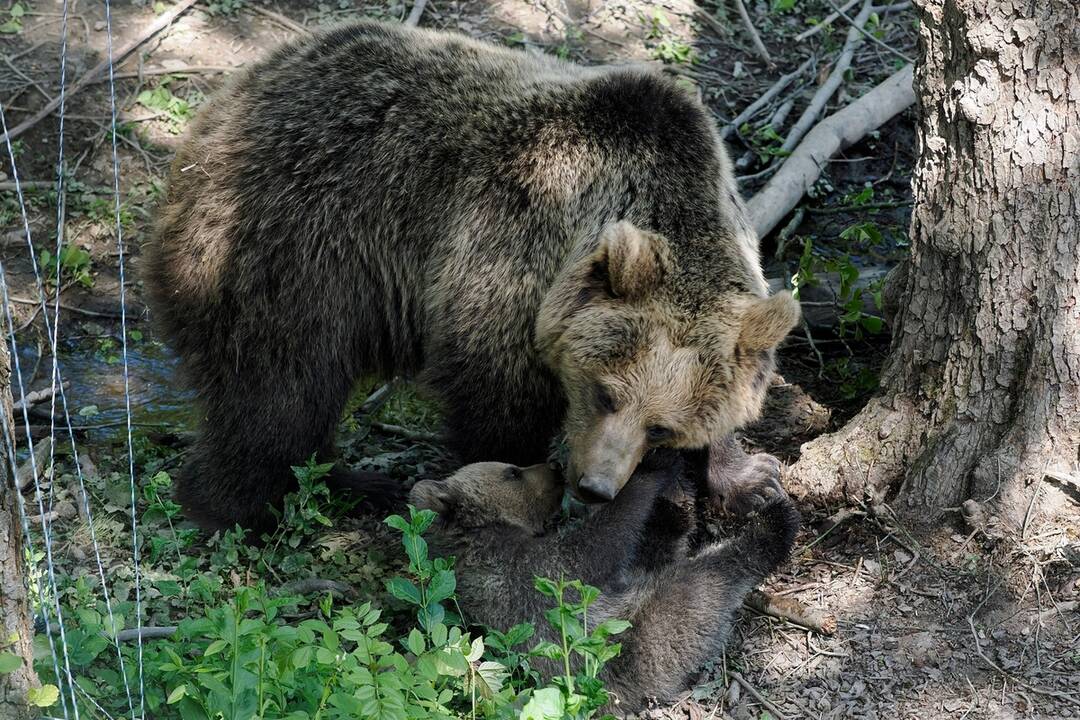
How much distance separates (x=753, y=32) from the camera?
8562mm

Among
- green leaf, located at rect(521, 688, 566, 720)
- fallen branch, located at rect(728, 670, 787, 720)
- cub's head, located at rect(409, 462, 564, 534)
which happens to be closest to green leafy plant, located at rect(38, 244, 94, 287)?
cub's head, located at rect(409, 462, 564, 534)

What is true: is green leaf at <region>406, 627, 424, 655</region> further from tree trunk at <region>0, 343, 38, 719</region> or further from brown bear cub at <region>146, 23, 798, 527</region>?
brown bear cub at <region>146, 23, 798, 527</region>

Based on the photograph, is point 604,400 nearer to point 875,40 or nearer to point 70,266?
point 70,266

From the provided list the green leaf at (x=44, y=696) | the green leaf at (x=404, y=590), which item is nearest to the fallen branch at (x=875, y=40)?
the green leaf at (x=404, y=590)

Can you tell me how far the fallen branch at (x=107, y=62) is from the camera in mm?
7266

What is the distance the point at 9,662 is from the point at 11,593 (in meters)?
0.28

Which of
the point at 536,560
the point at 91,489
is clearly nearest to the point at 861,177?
the point at 536,560

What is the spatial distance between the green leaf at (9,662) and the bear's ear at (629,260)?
8.33ft

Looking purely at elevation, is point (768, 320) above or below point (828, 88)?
below

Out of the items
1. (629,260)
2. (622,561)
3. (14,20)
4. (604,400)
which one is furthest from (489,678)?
(14,20)

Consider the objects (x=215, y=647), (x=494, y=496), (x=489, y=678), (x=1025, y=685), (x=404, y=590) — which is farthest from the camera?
(x=494, y=496)

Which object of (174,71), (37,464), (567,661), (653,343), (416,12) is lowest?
(37,464)

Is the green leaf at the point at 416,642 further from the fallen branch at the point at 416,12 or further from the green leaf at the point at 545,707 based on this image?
the fallen branch at the point at 416,12

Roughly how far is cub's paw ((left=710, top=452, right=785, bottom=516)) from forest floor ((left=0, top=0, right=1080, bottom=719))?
0.69 feet
